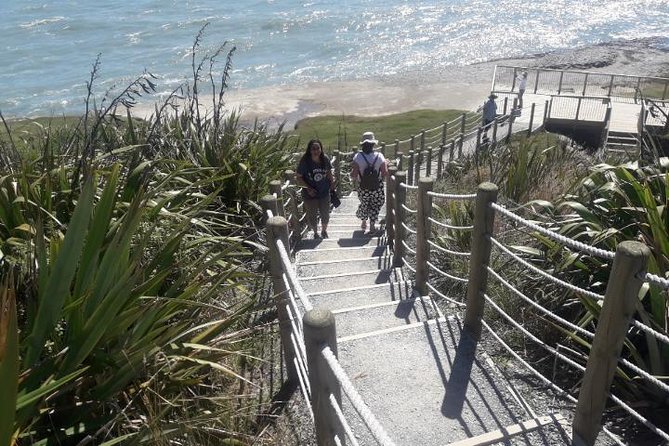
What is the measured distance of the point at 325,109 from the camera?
31469 millimetres

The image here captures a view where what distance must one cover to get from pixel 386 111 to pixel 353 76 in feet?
35.0

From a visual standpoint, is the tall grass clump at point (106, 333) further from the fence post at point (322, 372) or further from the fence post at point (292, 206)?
the fence post at point (292, 206)

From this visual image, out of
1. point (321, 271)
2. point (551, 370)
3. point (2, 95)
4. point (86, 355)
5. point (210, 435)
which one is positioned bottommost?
point (2, 95)

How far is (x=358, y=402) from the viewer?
1.79 m

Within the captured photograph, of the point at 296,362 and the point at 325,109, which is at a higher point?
the point at 296,362

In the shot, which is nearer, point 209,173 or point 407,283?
point 407,283

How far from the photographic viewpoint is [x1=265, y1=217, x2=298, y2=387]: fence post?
3.46 meters

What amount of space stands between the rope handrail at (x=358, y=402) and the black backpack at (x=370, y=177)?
520 centimetres

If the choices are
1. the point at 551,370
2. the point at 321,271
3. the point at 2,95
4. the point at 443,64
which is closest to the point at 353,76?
the point at 443,64

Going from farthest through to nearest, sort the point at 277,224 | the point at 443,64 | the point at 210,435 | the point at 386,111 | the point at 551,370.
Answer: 1. the point at 443,64
2. the point at 386,111
3. the point at 551,370
4. the point at 277,224
5. the point at 210,435

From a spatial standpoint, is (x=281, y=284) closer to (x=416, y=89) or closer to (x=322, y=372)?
(x=322, y=372)

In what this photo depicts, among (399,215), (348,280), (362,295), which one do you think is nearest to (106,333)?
(362,295)

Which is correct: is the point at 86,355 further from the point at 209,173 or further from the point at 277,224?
the point at 209,173

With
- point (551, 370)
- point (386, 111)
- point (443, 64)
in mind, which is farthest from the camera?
Result: point (443, 64)
